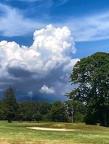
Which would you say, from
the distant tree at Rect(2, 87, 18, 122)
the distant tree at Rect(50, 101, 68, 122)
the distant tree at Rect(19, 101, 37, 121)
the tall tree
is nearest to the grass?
the tall tree

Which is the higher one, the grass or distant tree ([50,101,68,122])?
distant tree ([50,101,68,122])

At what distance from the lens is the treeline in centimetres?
11356

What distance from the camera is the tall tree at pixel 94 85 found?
68.2 metres

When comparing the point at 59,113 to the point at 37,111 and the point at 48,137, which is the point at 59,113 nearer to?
the point at 37,111

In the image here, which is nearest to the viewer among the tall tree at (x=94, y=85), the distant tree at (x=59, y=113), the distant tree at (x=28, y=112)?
the tall tree at (x=94, y=85)

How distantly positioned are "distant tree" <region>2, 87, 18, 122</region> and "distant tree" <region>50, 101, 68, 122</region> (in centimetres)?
4244

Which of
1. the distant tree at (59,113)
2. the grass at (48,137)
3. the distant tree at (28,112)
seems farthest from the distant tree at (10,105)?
the grass at (48,137)

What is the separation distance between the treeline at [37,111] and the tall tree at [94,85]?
2.39 metres

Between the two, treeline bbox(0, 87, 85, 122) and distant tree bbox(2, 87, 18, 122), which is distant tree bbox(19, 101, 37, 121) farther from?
distant tree bbox(2, 87, 18, 122)

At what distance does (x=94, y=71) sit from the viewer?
6981cm

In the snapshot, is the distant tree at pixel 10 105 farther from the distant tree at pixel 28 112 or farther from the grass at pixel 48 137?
the grass at pixel 48 137

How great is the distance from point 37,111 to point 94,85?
128 m

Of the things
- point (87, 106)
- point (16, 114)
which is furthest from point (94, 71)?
point (16, 114)

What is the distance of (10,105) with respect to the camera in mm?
115438
